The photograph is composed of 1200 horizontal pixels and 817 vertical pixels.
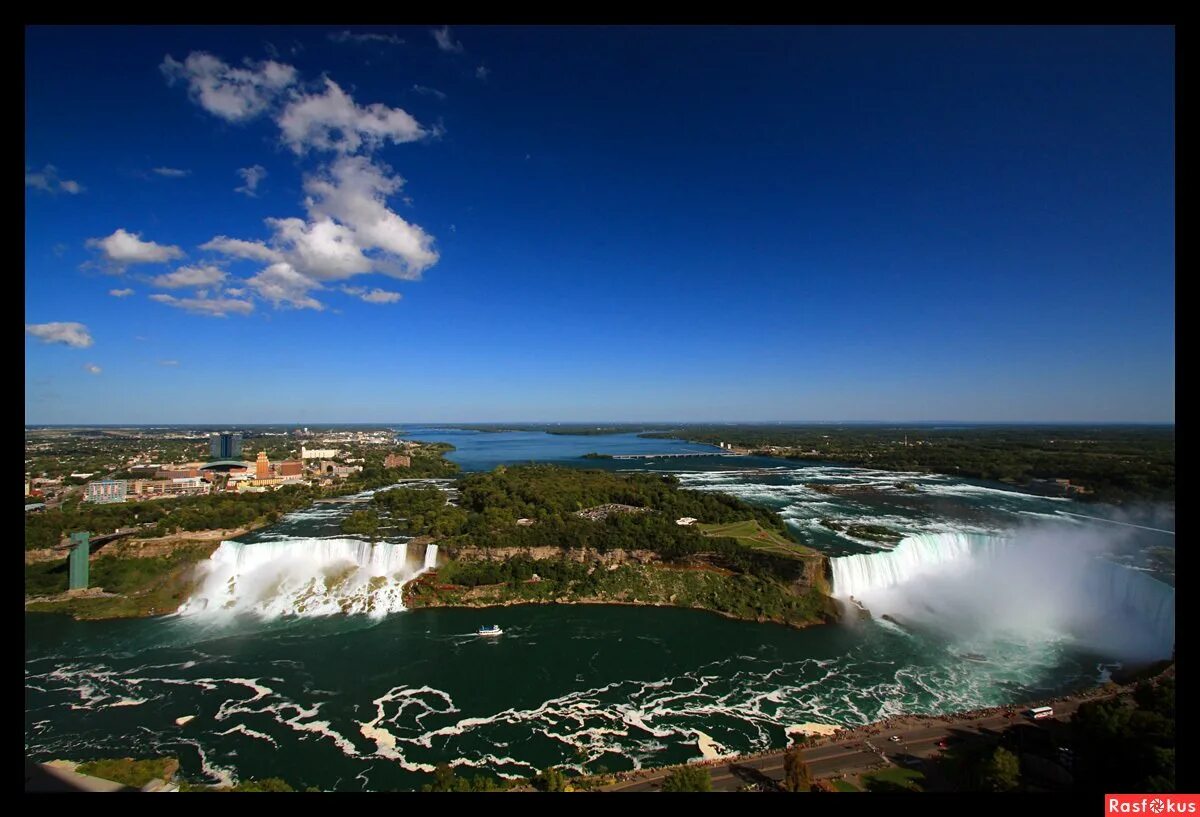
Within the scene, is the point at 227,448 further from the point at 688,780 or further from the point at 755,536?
the point at 688,780

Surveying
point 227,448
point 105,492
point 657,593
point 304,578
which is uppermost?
point 227,448

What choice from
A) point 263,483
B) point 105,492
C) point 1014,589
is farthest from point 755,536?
point 105,492

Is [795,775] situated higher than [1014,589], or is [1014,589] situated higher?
[795,775]

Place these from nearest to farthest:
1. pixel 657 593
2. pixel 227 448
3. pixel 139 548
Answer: pixel 657 593 → pixel 139 548 → pixel 227 448

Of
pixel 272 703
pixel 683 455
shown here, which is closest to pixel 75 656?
pixel 272 703

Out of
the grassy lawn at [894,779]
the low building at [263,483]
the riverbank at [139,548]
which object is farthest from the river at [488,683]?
the low building at [263,483]

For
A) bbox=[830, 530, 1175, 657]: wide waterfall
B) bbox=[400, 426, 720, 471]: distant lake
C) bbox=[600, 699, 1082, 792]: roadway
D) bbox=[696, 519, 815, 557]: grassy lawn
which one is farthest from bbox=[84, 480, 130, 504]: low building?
bbox=[830, 530, 1175, 657]: wide waterfall

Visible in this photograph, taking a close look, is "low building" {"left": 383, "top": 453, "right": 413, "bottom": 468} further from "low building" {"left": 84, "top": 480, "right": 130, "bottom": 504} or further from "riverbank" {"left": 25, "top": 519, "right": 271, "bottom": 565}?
"riverbank" {"left": 25, "top": 519, "right": 271, "bottom": 565}
